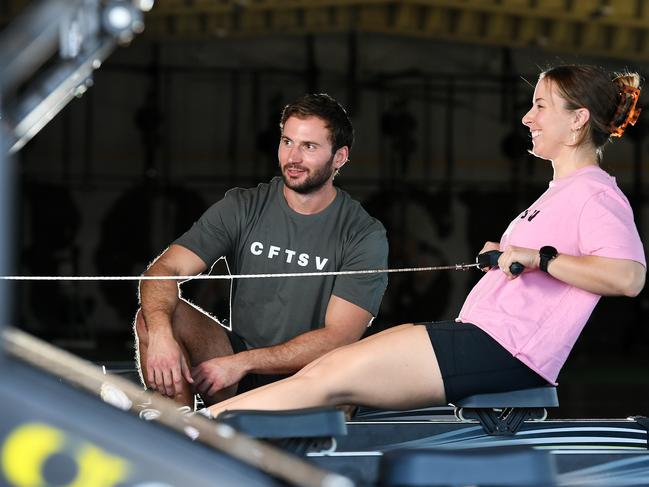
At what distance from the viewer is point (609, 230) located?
2.17 m

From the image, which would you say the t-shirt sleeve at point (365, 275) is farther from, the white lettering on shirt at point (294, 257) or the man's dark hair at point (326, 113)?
the man's dark hair at point (326, 113)

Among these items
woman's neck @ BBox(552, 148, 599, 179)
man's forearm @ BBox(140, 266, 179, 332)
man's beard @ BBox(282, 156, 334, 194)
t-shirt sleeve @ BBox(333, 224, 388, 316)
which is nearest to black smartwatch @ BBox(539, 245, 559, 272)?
woman's neck @ BBox(552, 148, 599, 179)

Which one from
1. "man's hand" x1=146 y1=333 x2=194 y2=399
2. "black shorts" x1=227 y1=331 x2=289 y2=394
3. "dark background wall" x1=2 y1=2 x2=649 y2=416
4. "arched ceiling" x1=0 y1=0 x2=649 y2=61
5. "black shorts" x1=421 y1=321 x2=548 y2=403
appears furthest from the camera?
"arched ceiling" x1=0 y1=0 x2=649 y2=61

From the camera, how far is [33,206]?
1176 centimetres

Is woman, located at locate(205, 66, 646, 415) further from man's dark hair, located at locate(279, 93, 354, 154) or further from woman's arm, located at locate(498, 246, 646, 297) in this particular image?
man's dark hair, located at locate(279, 93, 354, 154)

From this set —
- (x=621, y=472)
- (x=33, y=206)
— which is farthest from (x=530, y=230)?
(x=33, y=206)

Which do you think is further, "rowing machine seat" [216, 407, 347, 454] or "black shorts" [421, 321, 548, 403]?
"black shorts" [421, 321, 548, 403]

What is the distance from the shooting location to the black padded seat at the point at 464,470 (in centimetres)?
144

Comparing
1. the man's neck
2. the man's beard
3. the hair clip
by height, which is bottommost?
the man's neck

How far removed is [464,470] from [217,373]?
4.35 feet

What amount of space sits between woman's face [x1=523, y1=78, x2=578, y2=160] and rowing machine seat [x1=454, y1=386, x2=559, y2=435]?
1.64ft

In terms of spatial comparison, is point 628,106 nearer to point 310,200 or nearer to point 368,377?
point 368,377

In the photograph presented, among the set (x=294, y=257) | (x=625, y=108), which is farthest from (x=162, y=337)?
(x=625, y=108)

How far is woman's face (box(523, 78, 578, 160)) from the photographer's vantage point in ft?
A: 7.61
